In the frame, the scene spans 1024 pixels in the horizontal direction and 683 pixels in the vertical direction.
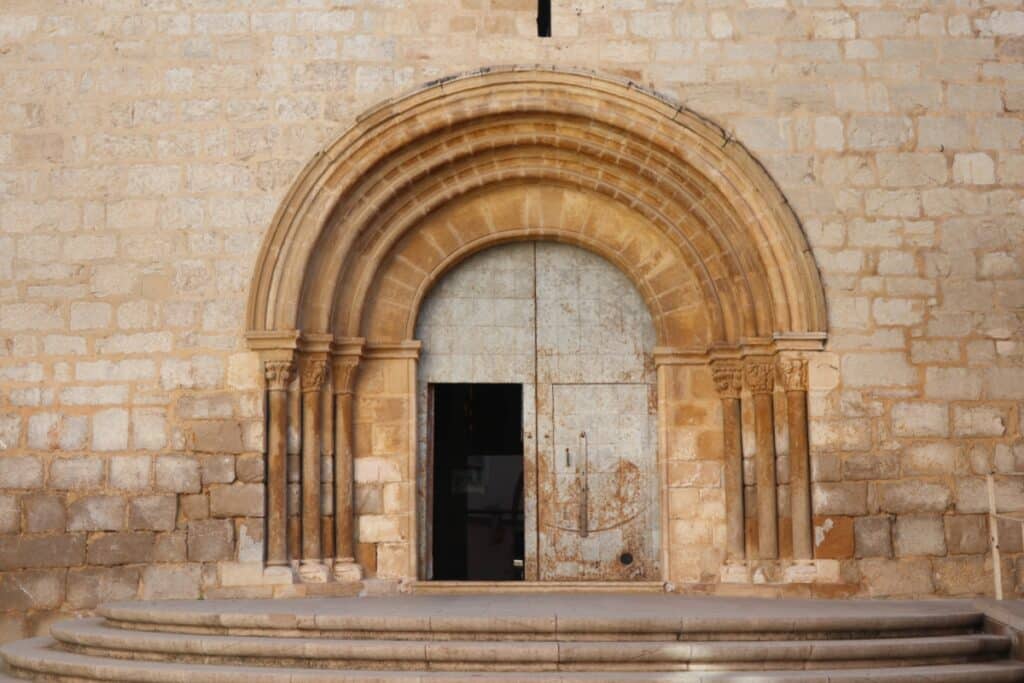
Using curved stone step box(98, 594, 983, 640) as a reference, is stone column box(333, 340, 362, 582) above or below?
above

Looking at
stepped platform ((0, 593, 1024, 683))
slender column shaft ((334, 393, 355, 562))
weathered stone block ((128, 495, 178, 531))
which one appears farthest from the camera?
slender column shaft ((334, 393, 355, 562))

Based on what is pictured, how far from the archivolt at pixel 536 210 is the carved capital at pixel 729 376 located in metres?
0.18

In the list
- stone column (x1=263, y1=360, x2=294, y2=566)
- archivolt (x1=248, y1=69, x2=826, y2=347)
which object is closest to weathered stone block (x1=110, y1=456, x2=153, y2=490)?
stone column (x1=263, y1=360, x2=294, y2=566)

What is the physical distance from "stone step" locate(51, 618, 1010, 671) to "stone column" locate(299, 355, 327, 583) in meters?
2.08

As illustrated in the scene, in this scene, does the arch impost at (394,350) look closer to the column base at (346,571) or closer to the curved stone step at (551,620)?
the column base at (346,571)

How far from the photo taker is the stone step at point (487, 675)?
712 cm

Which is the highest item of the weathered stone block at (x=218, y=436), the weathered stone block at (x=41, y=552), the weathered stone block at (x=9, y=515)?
the weathered stone block at (x=218, y=436)

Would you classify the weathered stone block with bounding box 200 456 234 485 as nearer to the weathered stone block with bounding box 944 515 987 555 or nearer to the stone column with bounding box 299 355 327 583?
→ the stone column with bounding box 299 355 327 583

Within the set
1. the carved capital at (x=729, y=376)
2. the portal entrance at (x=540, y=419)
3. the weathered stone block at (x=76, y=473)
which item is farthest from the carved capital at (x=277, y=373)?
the carved capital at (x=729, y=376)

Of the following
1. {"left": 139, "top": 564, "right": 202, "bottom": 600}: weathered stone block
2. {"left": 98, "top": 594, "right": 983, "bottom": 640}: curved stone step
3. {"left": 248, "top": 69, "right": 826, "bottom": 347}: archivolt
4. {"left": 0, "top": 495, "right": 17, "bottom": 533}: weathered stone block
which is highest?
{"left": 248, "top": 69, "right": 826, "bottom": 347}: archivolt

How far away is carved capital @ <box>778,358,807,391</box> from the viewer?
9797 mm

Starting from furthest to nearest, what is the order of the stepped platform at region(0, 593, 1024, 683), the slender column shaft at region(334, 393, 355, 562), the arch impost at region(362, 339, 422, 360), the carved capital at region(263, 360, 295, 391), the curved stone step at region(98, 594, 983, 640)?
the arch impost at region(362, 339, 422, 360)
the slender column shaft at region(334, 393, 355, 562)
the carved capital at region(263, 360, 295, 391)
the curved stone step at region(98, 594, 983, 640)
the stepped platform at region(0, 593, 1024, 683)

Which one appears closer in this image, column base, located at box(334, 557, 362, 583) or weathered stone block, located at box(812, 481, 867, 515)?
weathered stone block, located at box(812, 481, 867, 515)

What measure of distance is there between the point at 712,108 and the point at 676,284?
4.79ft
